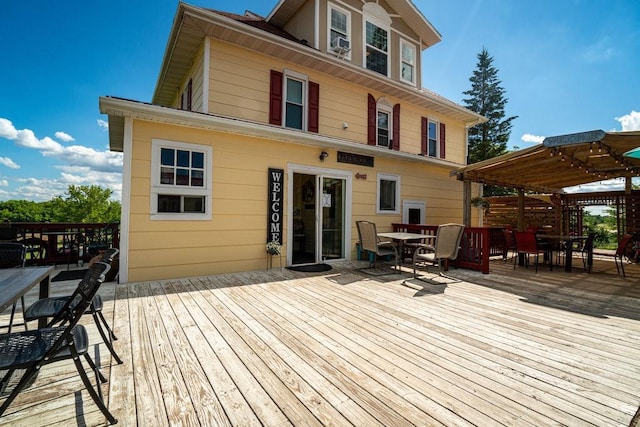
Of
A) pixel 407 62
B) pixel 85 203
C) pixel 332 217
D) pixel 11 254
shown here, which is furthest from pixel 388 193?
pixel 85 203

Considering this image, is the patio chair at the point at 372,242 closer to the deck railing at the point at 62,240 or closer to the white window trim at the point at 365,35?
Answer: the white window trim at the point at 365,35

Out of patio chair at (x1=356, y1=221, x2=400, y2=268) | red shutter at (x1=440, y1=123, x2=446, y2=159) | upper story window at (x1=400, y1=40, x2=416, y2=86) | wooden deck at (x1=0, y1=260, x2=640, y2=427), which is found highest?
upper story window at (x1=400, y1=40, x2=416, y2=86)

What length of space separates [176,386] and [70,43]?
12501 millimetres

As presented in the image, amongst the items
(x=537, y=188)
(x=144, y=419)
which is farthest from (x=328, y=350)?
(x=537, y=188)

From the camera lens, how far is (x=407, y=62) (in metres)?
8.95

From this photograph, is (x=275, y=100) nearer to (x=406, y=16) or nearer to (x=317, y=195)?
(x=317, y=195)

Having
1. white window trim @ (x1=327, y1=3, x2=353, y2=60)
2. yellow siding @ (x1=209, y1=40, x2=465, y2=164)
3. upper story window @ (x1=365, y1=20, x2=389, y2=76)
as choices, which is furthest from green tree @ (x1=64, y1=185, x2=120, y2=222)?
upper story window @ (x1=365, y1=20, x2=389, y2=76)

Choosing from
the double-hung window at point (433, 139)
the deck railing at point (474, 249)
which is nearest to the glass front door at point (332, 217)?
the deck railing at point (474, 249)

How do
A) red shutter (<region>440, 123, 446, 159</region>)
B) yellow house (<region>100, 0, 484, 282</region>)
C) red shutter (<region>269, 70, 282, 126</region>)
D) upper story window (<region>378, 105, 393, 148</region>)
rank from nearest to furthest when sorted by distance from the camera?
yellow house (<region>100, 0, 484, 282</region>), red shutter (<region>269, 70, 282, 126</region>), upper story window (<region>378, 105, 393, 148</region>), red shutter (<region>440, 123, 446, 159</region>)

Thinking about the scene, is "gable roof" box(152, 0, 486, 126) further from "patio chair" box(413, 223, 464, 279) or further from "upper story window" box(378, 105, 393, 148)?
"patio chair" box(413, 223, 464, 279)

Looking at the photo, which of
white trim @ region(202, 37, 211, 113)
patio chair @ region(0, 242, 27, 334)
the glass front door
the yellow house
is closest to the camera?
patio chair @ region(0, 242, 27, 334)

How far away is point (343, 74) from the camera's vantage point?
7215 mm

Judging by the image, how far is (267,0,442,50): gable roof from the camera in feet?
25.7

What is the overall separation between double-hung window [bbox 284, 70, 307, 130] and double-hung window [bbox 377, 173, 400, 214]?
8.67 feet
